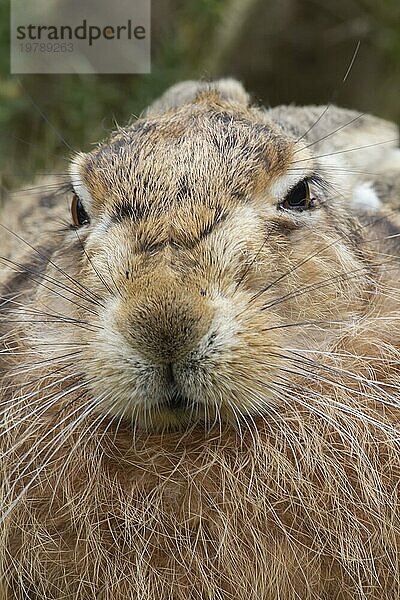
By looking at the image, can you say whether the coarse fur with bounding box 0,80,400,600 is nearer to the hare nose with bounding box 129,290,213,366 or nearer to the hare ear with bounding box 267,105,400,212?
the hare nose with bounding box 129,290,213,366

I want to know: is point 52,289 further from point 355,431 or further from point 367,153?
point 367,153

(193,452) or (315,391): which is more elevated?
(315,391)

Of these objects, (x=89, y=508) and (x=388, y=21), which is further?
(x=388, y=21)

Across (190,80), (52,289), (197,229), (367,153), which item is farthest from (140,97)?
(197,229)

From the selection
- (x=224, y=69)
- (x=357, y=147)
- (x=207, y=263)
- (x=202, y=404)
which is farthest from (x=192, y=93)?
(x=202, y=404)

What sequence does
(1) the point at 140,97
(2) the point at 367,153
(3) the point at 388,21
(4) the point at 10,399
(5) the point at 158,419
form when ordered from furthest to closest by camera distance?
(3) the point at 388,21, (1) the point at 140,97, (2) the point at 367,153, (4) the point at 10,399, (5) the point at 158,419

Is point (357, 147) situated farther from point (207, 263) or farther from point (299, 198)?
point (207, 263)

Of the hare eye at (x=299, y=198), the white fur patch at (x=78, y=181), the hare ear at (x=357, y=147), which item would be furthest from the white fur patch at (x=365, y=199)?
the white fur patch at (x=78, y=181)
